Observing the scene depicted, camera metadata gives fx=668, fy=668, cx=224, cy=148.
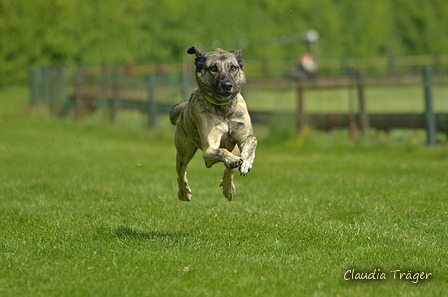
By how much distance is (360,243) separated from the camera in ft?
21.2

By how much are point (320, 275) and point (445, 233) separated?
209 centimetres

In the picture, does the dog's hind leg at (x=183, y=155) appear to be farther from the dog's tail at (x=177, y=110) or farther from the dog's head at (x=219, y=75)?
the dog's head at (x=219, y=75)

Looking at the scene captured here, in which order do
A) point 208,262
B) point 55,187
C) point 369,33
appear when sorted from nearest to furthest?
point 208,262 < point 55,187 < point 369,33

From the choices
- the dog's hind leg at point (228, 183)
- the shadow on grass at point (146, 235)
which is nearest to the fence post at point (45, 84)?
the shadow on grass at point (146, 235)

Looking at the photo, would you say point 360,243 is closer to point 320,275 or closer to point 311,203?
point 320,275

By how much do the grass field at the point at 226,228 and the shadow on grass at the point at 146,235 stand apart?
1 cm

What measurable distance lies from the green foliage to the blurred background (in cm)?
6

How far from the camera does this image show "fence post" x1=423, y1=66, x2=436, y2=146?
14.0m

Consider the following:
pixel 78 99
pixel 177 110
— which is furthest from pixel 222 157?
pixel 78 99

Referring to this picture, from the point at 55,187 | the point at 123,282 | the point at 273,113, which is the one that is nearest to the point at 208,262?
the point at 123,282

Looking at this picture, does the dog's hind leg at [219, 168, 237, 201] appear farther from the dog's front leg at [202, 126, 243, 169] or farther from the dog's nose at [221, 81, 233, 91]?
the dog's nose at [221, 81, 233, 91]

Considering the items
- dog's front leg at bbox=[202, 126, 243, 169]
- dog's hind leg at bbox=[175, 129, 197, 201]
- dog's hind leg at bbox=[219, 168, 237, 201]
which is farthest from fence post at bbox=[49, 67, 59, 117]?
dog's front leg at bbox=[202, 126, 243, 169]

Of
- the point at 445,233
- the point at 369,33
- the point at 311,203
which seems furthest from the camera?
the point at 369,33

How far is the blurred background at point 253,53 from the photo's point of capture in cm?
1641
